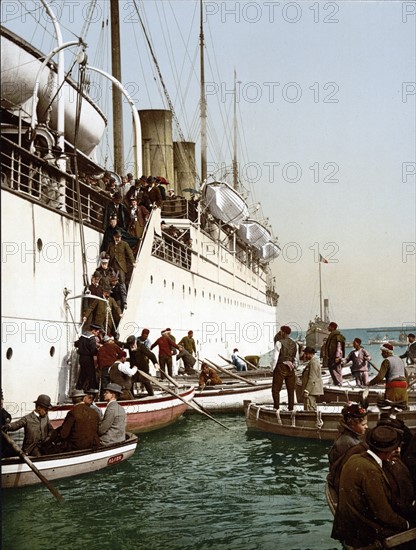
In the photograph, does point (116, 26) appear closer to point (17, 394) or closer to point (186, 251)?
point (186, 251)

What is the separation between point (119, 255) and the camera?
22.5 metres

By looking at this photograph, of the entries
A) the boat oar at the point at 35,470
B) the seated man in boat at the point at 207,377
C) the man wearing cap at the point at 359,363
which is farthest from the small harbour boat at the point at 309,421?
the boat oar at the point at 35,470

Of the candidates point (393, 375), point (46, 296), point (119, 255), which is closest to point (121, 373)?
point (46, 296)

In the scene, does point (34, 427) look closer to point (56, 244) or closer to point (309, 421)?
point (309, 421)

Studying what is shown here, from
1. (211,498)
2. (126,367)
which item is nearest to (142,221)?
(126,367)

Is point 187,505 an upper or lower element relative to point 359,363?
lower

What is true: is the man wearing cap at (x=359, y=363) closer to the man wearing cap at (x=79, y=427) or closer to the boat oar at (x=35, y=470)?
the man wearing cap at (x=79, y=427)

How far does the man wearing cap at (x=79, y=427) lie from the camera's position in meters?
12.7

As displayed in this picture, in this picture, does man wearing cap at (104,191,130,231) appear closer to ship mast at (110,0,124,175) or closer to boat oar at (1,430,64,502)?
ship mast at (110,0,124,175)

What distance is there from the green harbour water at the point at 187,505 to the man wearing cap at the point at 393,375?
1.98m

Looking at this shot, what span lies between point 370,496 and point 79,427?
24.4 ft

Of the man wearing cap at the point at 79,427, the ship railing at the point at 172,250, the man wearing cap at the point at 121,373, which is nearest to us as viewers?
the man wearing cap at the point at 79,427

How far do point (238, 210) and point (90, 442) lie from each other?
3733 centimetres

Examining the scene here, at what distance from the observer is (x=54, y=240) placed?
63.2ft
